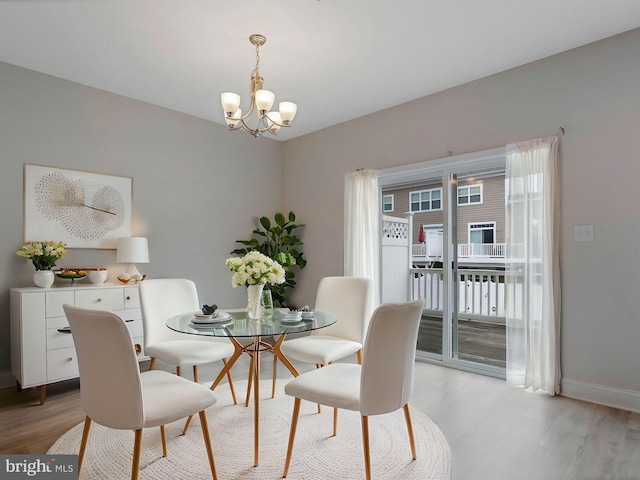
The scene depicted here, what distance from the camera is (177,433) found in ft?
7.70

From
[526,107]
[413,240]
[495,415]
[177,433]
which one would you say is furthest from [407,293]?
[177,433]

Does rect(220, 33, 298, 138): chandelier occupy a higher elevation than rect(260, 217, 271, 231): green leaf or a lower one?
higher

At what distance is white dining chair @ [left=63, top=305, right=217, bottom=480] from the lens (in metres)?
1.55

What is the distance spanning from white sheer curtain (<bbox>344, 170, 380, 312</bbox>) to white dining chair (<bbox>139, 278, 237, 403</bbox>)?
1.85 m

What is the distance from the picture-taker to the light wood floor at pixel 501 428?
2008 mm

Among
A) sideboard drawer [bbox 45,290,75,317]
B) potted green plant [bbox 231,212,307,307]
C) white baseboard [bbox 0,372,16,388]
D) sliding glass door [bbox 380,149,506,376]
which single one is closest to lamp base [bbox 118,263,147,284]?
sideboard drawer [bbox 45,290,75,317]

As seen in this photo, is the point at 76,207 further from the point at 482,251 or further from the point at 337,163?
the point at 482,251

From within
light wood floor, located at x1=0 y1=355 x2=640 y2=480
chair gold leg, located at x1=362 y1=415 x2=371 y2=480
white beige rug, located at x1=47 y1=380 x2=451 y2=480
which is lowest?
light wood floor, located at x1=0 y1=355 x2=640 y2=480

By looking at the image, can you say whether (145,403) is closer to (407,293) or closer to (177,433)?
(177,433)

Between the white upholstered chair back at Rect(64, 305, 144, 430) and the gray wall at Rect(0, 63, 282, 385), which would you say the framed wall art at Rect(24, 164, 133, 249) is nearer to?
the gray wall at Rect(0, 63, 282, 385)

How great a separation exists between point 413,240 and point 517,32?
2169mm

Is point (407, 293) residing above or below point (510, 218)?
Result: below

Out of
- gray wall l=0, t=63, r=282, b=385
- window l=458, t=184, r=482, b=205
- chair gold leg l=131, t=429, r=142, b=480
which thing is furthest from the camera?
window l=458, t=184, r=482, b=205

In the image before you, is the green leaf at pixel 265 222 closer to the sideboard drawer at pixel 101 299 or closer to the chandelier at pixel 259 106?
the sideboard drawer at pixel 101 299
